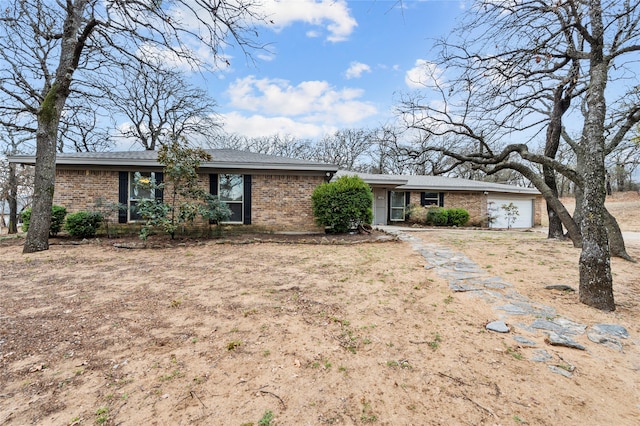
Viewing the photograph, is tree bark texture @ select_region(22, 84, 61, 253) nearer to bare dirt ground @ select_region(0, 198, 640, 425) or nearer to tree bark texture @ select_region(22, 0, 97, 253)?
tree bark texture @ select_region(22, 0, 97, 253)

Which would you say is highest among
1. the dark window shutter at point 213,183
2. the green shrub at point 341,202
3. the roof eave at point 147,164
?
the roof eave at point 147,164

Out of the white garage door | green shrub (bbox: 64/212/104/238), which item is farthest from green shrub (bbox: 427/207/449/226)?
green shrub (bbox: 64/212/104/238)

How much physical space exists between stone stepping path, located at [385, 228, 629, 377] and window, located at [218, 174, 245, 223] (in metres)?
6.63

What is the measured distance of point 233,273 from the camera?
515 centimetres

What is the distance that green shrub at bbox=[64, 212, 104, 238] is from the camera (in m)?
8.51

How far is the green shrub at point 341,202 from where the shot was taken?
30.2 feet

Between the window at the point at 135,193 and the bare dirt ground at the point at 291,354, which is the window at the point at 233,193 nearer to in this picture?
the window at the point at 135,193

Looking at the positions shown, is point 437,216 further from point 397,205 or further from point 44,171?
point 44,171

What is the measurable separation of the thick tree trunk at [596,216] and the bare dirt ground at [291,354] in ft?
0.79

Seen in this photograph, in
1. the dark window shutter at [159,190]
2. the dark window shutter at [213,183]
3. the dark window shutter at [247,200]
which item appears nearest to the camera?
the dark window shutter at [159,190]

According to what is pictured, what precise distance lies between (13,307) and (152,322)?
77.7 inches

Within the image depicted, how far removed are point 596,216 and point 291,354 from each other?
4.23m

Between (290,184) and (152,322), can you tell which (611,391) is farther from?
(290,184)

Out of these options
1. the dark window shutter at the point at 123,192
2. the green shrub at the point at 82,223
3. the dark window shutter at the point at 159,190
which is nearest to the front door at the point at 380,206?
the dark window shutter at the point at 159,190
